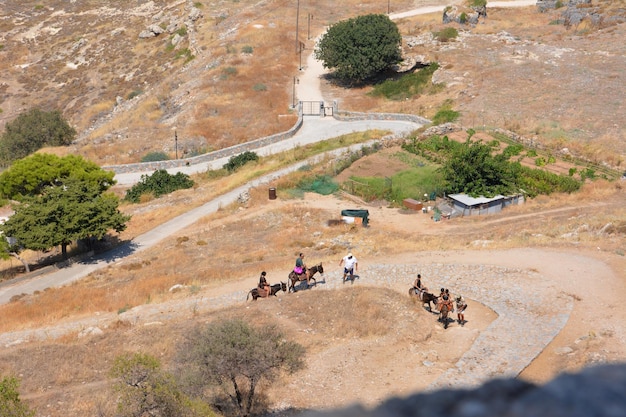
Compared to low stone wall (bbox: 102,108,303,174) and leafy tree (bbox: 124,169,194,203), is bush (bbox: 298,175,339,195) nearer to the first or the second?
leafy tree (bbox: 124,169,194,203)

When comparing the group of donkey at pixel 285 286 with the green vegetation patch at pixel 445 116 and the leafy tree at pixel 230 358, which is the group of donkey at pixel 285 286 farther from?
the green vegetation patch at pixel 445 116

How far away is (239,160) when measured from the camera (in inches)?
1811

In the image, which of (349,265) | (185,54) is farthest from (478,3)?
(349,265)

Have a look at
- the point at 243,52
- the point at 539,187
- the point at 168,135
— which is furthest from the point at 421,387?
the point at 243,52

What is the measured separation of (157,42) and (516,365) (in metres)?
82.0

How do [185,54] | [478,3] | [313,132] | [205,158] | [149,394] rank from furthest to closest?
[185,54], [478,3], [313,132], [205,158], [149,394]

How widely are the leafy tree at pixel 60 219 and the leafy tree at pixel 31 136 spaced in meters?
29.6

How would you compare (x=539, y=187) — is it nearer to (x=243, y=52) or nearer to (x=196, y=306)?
(x=196, y=306)

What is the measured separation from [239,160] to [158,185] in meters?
6.63

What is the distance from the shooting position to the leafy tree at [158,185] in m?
42.4

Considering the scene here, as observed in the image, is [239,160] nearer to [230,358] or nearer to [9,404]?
[230,358]

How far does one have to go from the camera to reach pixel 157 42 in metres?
86.7

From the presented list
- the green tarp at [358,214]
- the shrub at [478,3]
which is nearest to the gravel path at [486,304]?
the green tarp at [358,214]

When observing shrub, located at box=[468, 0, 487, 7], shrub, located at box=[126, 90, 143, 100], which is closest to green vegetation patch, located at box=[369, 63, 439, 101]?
shrub, located at box=[468, 0, 487, 7]
